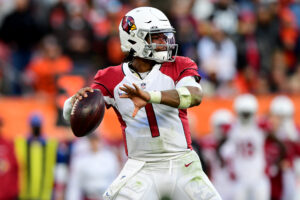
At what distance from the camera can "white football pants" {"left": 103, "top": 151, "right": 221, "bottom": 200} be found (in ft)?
16.9

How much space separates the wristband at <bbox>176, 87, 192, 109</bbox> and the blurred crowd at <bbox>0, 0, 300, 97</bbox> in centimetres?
571

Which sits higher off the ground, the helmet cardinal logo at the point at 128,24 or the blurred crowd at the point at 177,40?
the helmet cardinal logo at the point at 128,24

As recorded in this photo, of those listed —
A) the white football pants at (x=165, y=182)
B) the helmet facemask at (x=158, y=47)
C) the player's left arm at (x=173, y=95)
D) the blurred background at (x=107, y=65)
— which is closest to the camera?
the player's left arm at (x=173, y=95)

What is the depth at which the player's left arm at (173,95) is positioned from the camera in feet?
15.7

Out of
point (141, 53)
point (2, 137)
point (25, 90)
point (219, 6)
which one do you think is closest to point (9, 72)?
point (25, 90)

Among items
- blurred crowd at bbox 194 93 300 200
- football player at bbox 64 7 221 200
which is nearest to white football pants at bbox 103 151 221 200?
football player at bbox 64 7 221 200

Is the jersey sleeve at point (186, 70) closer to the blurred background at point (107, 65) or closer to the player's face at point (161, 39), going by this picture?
the player's face at point (161, 39)

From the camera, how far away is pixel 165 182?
5215 millimetres

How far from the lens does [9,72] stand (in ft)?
35.8

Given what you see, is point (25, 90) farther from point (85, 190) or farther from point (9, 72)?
point (85, 190)

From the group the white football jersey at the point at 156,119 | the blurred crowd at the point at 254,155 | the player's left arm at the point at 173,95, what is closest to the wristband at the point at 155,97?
the player's left arm at the point at 173,95

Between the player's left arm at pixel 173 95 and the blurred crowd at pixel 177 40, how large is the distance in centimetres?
561

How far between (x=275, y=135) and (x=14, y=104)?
3.54m

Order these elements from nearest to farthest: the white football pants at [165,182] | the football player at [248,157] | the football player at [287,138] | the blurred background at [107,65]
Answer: the white football pants at [165,182], the blurred background at [107,65], the football player at [248,157], the football player at [287,138]
